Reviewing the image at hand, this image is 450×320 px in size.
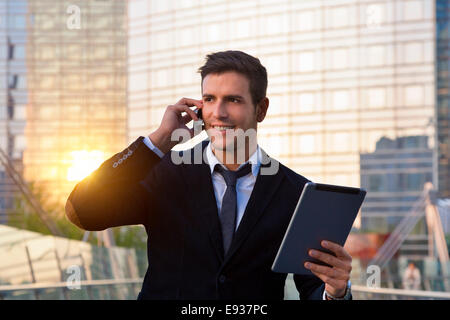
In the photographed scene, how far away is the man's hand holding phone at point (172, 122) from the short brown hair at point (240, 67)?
161mm

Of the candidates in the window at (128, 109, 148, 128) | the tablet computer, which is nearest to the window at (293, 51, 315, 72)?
the window at (128, 109, 148, 128)

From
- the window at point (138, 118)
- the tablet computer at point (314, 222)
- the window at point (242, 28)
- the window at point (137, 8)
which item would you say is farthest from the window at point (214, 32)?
the tablet computer at point (314, 222)

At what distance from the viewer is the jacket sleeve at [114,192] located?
10.8 ft

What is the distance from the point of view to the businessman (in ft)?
10.9

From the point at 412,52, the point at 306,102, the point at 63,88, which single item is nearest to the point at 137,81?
the point at 63,88

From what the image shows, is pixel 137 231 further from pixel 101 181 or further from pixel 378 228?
pixel 101 181

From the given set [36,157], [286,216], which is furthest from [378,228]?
[286,216]

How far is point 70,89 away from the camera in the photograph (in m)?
78.8

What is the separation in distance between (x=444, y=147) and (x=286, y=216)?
5925 cm

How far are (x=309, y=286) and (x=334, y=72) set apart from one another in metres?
60.5

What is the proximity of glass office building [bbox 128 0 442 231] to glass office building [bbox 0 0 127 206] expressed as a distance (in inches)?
396

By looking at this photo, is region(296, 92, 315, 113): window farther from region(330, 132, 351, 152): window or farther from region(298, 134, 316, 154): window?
region(330, 132, 351, 152): window

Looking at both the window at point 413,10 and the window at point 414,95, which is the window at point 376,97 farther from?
the window at point 413,10
